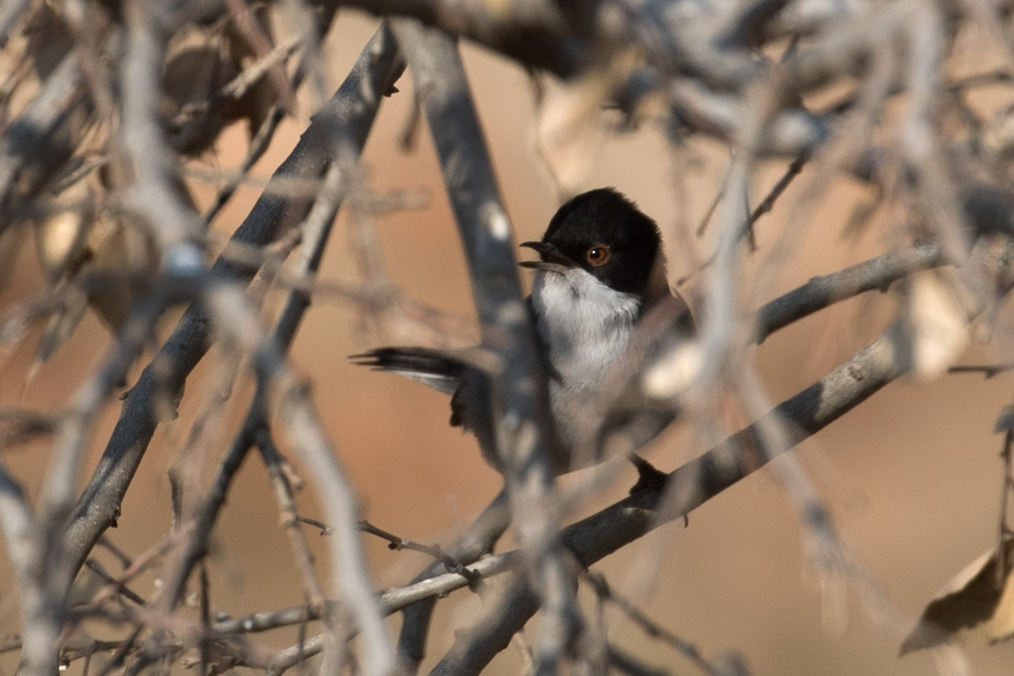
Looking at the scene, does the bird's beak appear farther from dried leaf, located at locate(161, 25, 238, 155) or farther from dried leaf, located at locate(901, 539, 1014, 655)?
dried leaf, located at locate(901, 539, 1014, 655)

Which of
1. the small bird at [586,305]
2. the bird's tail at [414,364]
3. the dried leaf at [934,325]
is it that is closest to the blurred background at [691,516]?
the bird's tail at [414,364]

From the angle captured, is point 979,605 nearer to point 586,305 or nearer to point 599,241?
point 586,305

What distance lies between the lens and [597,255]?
4.11 m

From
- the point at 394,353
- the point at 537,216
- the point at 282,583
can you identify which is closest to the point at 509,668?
the point at 282,583

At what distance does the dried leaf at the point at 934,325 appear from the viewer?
7.93 feet

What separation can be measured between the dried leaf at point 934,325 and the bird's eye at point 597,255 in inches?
67.8

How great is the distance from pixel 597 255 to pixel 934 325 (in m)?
1.79

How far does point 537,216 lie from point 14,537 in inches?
320

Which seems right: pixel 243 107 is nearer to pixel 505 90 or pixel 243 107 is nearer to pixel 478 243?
pixel 478 243

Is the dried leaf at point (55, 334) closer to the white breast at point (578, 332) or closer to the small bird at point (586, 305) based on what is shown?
the small bird at point (586, 305)

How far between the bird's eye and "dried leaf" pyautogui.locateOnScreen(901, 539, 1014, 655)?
159 centimetres

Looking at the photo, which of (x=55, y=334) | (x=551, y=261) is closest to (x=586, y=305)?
(x=551, y=261)

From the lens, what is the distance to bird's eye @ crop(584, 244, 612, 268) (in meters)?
4.10

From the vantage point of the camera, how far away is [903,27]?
1695 millimetres
